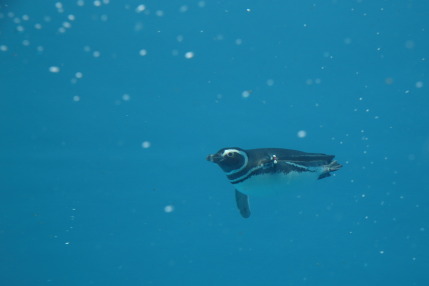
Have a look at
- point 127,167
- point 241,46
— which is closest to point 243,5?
point 241,46

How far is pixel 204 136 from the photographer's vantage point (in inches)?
605

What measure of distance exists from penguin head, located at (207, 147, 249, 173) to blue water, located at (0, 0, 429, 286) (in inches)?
320

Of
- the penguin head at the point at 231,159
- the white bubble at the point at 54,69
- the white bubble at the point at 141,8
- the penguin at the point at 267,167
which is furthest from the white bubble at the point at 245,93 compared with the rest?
the penguin head at the point at 231,159

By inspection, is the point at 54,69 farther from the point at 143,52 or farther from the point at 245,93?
the point at 245,93

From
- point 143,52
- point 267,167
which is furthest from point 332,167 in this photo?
point 143,52

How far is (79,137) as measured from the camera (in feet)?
52.8

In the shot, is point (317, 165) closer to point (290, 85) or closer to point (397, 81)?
point (290, 85)

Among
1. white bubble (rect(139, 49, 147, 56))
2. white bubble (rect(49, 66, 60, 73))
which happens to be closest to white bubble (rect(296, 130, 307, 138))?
white bubble (rect(139, 49, 147, 56))

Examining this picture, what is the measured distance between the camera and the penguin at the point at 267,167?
484cm

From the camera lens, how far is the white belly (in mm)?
5031

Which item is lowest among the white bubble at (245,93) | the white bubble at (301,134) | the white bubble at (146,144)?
the white bubble at (301,134)

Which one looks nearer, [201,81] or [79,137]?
[201,81]

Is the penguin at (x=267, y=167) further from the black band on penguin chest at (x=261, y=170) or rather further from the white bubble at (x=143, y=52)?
the white bubble at (x=143, y=52)

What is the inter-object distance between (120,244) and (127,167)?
4922mm
